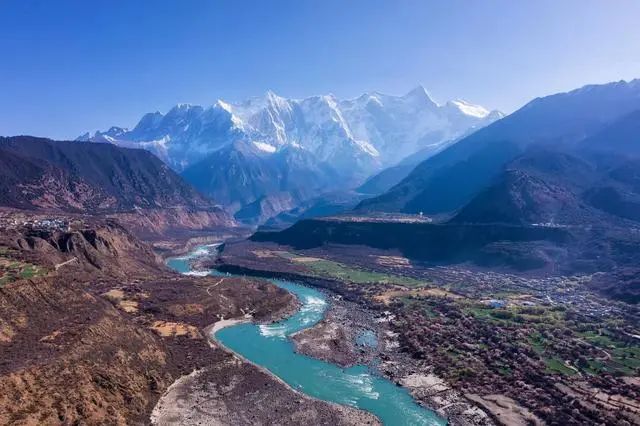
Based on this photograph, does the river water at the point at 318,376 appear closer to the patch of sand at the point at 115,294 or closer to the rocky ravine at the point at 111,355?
the rocky ravine at the point at 111,355

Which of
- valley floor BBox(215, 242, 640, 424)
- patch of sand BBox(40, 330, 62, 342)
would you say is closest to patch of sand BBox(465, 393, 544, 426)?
valley floor BBox(215, 242, 640, 424)

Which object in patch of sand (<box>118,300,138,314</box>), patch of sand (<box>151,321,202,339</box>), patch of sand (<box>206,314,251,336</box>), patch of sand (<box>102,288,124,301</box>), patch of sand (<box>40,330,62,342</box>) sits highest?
patch of sand (<box>40,330,62,342</box>)

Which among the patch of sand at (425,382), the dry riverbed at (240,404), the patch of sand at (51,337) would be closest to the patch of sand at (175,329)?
the dry riverbed at (240,404)

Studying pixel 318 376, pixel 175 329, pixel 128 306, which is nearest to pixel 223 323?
pixel 175 329

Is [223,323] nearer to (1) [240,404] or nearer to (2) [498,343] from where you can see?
(1) [240,404]

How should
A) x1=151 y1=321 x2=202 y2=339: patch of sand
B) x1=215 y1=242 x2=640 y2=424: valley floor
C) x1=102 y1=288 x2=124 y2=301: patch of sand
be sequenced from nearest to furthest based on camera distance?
x1=215 y1=242 x2=640 y2=424: valley floor < x1=151 y1=321 x2=202 y2=339: patch of sand < x1=102 y1=288 x2=124 y2=301: patch of sand

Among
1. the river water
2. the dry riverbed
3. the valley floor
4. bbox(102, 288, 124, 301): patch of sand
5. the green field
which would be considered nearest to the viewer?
the dry riverbed

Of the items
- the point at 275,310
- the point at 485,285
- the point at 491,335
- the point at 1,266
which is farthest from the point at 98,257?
the point at 485,285

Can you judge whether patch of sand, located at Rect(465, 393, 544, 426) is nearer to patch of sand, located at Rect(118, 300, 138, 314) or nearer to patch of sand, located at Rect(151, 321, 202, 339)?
patch of sand, located at Rect(151, 321, 202, 339)
